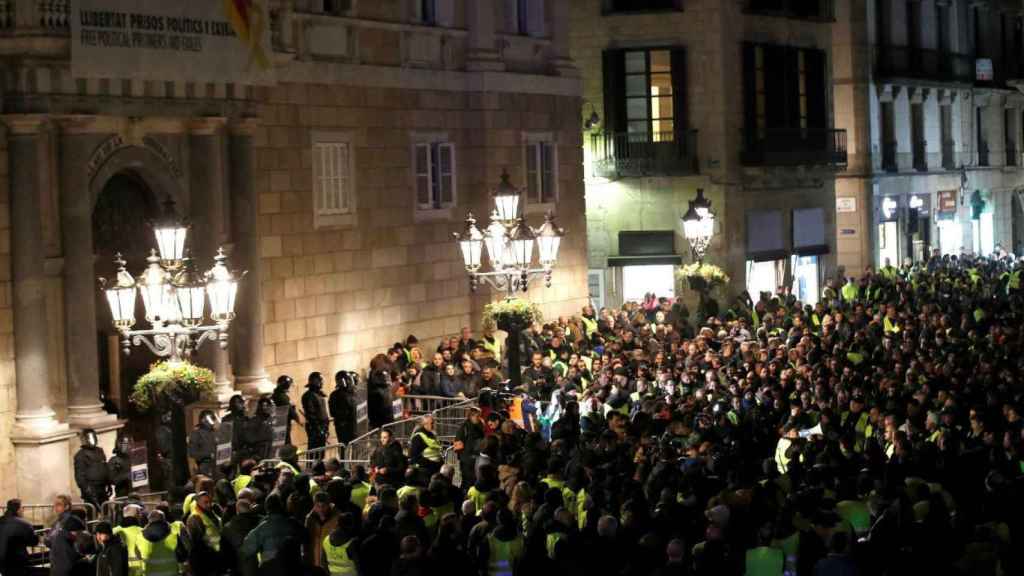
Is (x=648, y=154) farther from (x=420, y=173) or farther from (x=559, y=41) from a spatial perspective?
(x=420, y=173)

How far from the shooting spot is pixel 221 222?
30.5 m

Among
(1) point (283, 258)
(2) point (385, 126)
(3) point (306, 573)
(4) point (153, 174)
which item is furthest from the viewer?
(2) point (385, 126)

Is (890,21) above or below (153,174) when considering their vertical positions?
above

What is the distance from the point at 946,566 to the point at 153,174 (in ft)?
51.9

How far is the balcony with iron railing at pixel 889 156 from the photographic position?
63594 millimetres

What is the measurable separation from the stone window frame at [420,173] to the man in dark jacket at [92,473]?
1323 cm

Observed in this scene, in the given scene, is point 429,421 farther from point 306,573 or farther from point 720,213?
point 720,213

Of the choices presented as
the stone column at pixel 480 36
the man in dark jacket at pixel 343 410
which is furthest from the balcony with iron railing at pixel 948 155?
the man in dark jacket at pixel 343 410

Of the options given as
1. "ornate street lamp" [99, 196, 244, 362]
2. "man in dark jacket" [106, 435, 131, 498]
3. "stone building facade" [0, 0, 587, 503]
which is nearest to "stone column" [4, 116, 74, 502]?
"stone building facade" [0, 0, 587, 503]

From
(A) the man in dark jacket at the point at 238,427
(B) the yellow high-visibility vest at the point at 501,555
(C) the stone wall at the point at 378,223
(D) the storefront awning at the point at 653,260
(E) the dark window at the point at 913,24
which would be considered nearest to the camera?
(B) the yellow high-visibility vest at the point at 501,555

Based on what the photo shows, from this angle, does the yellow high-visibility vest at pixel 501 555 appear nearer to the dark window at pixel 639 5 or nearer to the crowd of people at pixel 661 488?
the crowd of people at pixel 661 488

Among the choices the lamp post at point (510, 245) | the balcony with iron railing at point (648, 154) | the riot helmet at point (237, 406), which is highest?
the balcony with iron railing at point (648, 154)

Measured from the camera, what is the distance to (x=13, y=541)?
822 inches

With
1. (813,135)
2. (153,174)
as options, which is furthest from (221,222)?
(813,135)
